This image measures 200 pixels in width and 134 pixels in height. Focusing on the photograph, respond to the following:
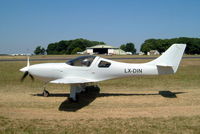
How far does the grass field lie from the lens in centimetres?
624

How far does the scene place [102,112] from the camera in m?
8.05

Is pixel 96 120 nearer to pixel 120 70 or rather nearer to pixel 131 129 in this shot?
pixel 131 129

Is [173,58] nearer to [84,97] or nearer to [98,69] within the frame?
[98,69]

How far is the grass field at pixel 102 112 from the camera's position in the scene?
246 inches

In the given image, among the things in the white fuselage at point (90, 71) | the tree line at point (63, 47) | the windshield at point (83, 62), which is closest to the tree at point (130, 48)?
the tree line at point (63, 47)

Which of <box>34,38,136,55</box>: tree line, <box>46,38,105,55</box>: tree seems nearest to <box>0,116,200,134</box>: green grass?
<box>34,38,136,55</box>: tree line

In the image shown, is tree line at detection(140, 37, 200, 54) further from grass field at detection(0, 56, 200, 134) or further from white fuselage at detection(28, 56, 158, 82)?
white fuselage at detection(28, 56, 158, 82)

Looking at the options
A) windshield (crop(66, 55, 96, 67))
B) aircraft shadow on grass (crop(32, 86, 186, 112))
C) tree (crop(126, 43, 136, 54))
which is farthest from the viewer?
tree (crop(126, 43, 136, 54))

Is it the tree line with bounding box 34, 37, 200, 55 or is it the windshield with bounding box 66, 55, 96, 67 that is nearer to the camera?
the windshield with bounding box 66, 55, 96, 67

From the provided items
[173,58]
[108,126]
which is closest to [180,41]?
[173,58]

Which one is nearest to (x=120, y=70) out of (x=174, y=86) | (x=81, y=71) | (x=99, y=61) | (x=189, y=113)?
(x=99, y=61)

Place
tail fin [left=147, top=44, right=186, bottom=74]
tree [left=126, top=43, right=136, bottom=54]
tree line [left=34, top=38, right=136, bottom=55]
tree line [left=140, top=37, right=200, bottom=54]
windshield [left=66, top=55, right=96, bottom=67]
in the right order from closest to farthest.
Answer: tail fin [left=147, top=44, right=186, bottom=74] < windshield [left=66, top=55, right=96, bottom=67] < tree line [left=140, top=37, right=200, bottom=54] < tree line [left=34, top=38, right=136, bottom=55] < tree [left=126, top=43, right=136, bottom=54]

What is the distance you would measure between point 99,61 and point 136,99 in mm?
2438

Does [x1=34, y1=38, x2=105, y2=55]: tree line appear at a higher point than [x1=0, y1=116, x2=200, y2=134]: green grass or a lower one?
higher
